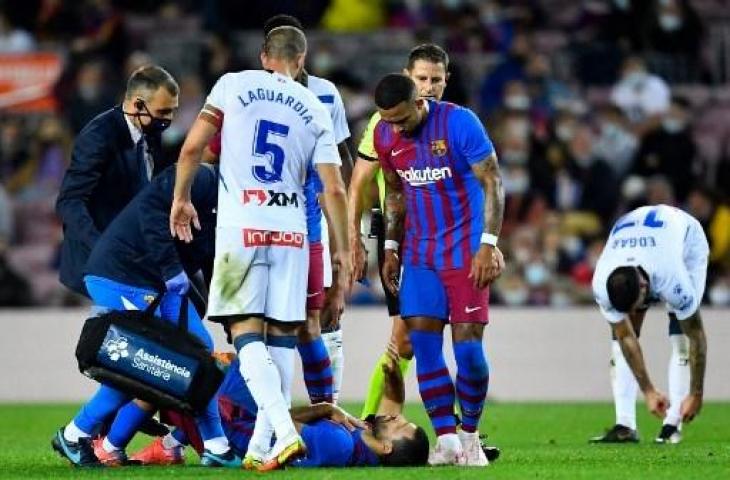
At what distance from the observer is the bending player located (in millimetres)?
10102

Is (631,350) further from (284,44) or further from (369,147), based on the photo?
(284,44)

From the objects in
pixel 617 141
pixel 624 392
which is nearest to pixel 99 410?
pixel 624 392

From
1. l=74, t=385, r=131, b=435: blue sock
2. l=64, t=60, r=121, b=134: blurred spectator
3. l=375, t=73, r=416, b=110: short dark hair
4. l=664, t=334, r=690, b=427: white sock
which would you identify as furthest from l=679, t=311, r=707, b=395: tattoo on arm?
l=64, t=60, r=121, b=134: blurred spectator

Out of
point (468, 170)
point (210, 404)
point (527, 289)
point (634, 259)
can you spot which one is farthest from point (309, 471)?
point (527, 289)

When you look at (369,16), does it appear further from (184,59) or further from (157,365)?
(157,365)

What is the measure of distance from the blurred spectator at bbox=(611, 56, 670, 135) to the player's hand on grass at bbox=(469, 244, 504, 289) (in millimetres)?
10555

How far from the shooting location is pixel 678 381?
41.8 feet

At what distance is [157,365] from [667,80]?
12.0 m

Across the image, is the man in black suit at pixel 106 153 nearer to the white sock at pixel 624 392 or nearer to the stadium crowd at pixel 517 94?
the white sock at pixel 624 392

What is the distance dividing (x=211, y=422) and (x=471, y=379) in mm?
1400

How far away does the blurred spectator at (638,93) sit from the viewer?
20.3m

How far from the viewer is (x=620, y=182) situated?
19750 mm

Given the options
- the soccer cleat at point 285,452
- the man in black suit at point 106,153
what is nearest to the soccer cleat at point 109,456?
the man in black suit at point 106,153

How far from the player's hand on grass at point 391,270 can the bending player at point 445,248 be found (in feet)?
1.19
